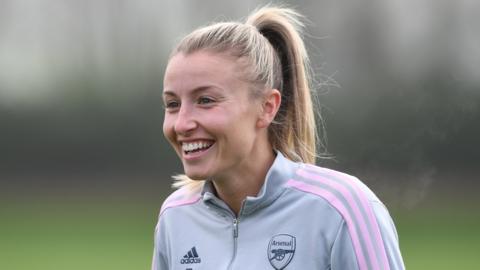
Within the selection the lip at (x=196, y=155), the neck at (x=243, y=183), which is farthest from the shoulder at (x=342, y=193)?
the lip at (x=196, y=155)

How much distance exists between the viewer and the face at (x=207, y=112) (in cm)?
259

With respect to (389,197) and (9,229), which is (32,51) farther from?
(389,197)

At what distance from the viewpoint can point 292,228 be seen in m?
2.67

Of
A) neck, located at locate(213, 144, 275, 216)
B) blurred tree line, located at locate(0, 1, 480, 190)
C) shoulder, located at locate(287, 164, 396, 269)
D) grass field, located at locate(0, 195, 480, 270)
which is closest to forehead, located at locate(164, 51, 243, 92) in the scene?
neck, located at locate(213, 144, 275, 216)

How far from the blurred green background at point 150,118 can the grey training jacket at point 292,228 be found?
8.26 m

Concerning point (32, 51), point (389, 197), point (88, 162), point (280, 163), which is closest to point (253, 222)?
point (280, 163)

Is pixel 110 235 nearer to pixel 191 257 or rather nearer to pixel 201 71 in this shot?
pixel 191 257

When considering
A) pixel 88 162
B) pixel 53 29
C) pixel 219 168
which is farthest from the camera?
pixel 53 29

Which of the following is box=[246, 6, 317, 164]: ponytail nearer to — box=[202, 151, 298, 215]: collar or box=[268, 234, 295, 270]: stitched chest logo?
box=[202, 151, 298, 215]: collar

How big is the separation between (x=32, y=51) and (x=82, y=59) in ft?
4.14

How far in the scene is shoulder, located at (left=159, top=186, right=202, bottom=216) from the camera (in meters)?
2.97

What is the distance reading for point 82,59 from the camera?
61.5 feet

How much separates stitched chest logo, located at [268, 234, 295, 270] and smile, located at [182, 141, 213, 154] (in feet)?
1.25

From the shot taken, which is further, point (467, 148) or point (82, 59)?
point (82, 59)
